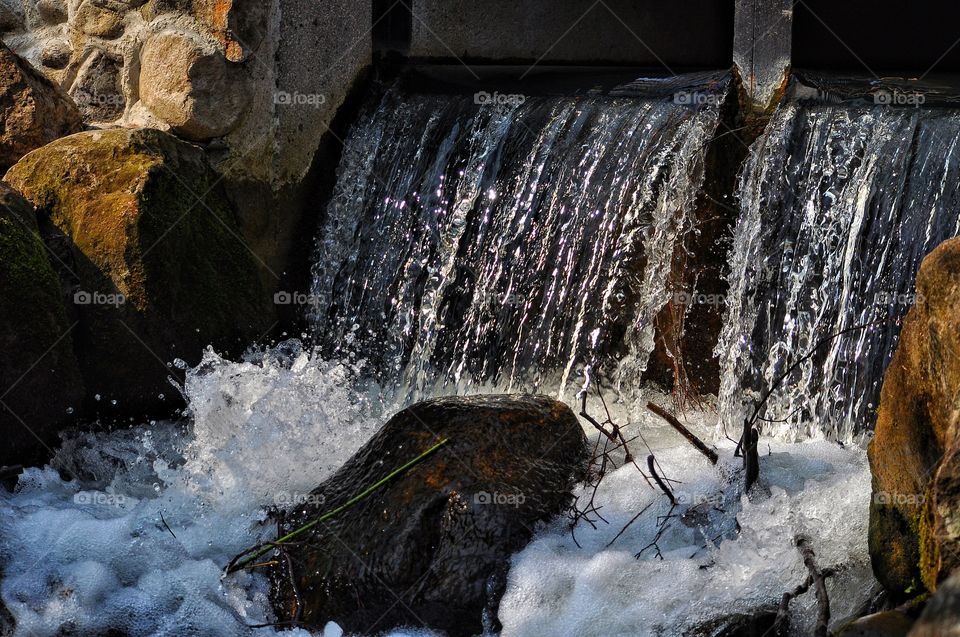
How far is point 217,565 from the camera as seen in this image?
3514mm

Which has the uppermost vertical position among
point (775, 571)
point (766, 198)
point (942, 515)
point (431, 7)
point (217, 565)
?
point (431, 7)

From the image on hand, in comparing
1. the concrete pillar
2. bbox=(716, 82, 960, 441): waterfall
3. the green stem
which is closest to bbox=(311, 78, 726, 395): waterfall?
the concrete pillar

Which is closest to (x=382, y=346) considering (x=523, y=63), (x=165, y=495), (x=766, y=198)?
(x=165, y=495)

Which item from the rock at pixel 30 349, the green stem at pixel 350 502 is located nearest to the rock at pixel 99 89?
the rock at pixel 30 349

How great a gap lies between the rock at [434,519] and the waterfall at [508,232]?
48.1 inches

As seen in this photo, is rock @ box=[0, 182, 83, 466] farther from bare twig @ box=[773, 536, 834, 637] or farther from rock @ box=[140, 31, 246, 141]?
bare twig @ box=[773, 536, 834, 637]

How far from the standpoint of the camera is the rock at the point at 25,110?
4.82 meters

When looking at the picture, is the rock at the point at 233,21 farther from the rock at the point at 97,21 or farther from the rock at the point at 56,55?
the rock at the point at 56,55

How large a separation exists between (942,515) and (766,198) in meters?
2.46

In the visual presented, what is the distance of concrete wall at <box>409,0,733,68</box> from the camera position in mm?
6633

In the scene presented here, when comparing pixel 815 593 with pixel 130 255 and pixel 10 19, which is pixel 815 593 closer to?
pixel 130 255

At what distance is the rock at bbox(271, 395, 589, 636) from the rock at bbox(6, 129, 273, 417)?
1432 mm

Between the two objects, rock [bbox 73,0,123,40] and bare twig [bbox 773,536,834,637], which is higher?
rock [bbox 73,0,123,40]

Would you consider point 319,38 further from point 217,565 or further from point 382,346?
point 217,565
